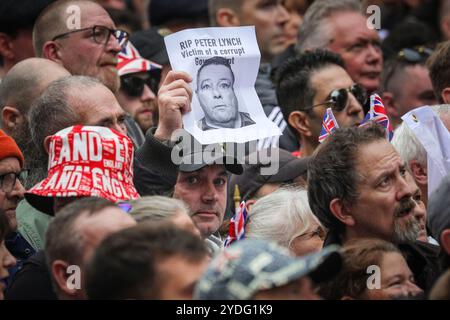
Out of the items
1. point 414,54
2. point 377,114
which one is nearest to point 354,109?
point 377,114

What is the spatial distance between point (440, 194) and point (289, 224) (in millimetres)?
977

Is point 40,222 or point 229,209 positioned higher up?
point 40,222

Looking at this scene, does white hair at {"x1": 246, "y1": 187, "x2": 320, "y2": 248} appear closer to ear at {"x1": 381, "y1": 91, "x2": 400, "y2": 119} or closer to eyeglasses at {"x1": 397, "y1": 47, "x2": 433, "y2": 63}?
ear at {"x1": 381, "y1": 91, "x2": 400, "y2": 119}

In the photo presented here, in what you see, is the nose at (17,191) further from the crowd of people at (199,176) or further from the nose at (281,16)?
the nose at (281,16)

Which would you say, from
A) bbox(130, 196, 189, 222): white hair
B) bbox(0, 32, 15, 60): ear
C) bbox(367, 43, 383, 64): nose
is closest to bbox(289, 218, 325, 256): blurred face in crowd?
Result: bbox(130, 196, 189, 222): white hair

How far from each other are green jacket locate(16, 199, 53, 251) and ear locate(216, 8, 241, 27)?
3634 mm

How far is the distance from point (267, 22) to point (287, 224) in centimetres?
340

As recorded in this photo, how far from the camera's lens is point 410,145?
6.53 meters

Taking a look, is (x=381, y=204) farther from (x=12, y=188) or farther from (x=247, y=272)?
(x=247, y=272)

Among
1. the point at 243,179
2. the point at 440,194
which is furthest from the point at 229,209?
the point at 440,194

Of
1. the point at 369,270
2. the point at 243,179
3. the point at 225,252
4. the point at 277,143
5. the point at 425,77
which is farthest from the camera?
the point at 425,77

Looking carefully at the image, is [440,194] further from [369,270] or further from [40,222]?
[40,222]

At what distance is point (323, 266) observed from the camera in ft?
13.4

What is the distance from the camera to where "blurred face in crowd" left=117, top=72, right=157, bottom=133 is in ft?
25.6
